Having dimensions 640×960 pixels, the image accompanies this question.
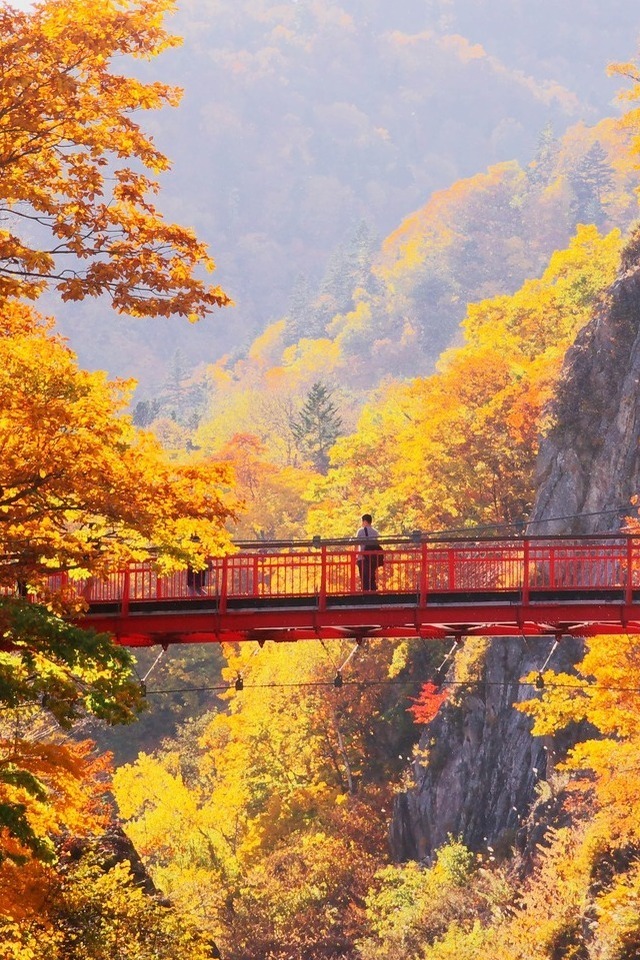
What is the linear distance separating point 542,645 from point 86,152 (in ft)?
84.5

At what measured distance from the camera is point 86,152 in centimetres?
1501

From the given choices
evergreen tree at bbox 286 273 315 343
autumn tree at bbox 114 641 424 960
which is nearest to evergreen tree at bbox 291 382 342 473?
autumn tree at bbox 114 641 424 960

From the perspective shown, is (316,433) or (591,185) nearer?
(316,433)

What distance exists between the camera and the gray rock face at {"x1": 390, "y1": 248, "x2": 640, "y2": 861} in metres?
36.8

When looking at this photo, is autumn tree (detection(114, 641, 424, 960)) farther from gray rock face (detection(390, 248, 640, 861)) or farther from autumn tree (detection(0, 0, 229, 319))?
autumn tree (detection(0, 0, 229, 319))

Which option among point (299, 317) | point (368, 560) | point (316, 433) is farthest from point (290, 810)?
point (299, 317)

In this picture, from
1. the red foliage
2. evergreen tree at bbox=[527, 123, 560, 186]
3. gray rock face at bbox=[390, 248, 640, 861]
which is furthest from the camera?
evergreen tree at bbox=[527, 123, 560, 186]

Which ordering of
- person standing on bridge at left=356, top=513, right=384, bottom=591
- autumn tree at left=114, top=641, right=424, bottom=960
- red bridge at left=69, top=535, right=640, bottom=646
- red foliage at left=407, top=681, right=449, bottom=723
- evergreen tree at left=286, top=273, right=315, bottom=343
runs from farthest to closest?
evergreen tree at left=286, top=273, right=315, bottom=343 → red foliage at left=407, top=681, right=449, bottom=723 → autumn tree at left=114, top=641, right=424, bottom=960 → person standing on bridge at left=356, top=513, right=384, bottom=591 → red bridge at left=69, top=535, right=640, bottom=646

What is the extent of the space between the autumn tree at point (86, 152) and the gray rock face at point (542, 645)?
2276 cm

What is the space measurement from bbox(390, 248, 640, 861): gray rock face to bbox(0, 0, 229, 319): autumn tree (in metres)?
22.8

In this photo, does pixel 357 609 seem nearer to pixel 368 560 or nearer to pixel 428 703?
pixel 368 560

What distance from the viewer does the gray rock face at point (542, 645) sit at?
121 feet

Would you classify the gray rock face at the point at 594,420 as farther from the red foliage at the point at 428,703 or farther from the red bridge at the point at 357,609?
the red bridge at the point at 357,609

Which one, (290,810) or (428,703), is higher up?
(428,703)
